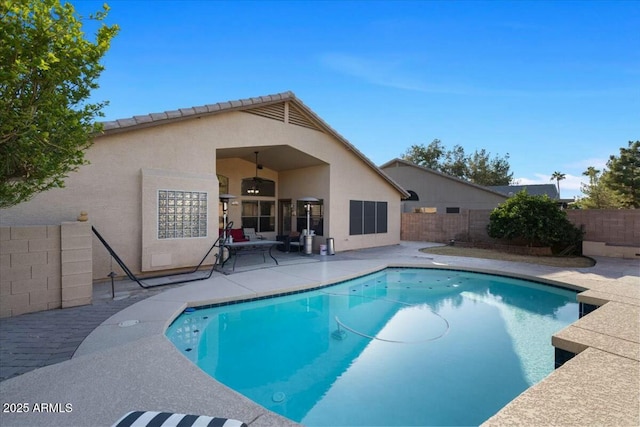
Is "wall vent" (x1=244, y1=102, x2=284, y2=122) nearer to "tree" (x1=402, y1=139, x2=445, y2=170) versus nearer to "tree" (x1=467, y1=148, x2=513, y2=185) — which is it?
"tree" (x1=402, y1=139, x2=445, y2=170)

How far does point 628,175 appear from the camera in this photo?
21.6 metres

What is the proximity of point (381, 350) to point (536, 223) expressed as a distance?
472 inches

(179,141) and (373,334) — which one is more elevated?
(179,141)

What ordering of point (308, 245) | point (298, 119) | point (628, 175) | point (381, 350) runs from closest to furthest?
point (381, 350)
point (298, 119)
point (308, 245)
point (628, 175)

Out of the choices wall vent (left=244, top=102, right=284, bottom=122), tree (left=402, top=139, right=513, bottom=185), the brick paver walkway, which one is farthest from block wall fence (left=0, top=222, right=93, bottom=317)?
tree (left=402, top=139, right=513, bottom=185)

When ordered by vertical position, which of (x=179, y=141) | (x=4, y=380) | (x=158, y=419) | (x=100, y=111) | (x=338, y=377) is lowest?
(x=338, y=377)

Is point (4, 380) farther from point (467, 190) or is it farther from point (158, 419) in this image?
point (467, 190)

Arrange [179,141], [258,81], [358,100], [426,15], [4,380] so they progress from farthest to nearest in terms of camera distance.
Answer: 1. [358,100]
2. [258,81]
3. [426,15]
4. [179,141]
5. [4,380]

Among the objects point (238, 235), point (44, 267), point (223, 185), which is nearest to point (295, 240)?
point (238, 235)

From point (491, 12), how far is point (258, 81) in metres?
10.3

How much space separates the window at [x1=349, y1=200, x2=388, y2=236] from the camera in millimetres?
15301

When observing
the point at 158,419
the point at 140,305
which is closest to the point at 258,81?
the point at 140,305

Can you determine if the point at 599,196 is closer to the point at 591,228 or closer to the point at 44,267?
the point at 591,228

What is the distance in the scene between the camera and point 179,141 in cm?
952
